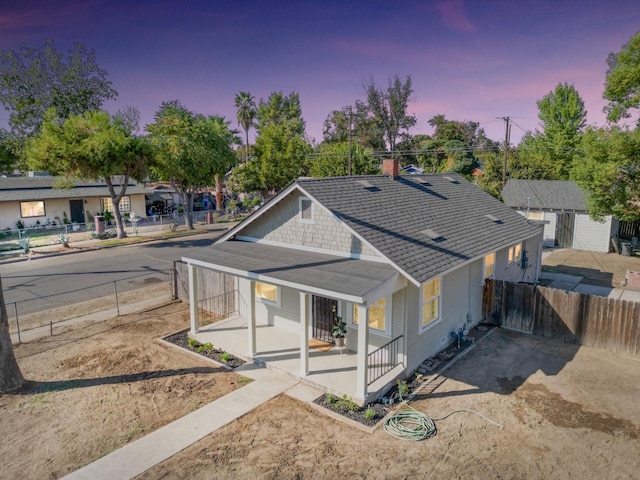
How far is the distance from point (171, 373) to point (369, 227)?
7.12 m

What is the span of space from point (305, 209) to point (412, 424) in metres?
7.04

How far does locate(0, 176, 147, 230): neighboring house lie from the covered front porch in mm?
29821

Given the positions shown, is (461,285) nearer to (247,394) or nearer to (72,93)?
(247,394)

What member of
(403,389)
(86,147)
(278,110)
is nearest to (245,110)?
(278,110)

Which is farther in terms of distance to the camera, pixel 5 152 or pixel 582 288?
pixel 5 152

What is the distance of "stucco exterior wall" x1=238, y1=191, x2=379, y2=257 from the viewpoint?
41.6 ft

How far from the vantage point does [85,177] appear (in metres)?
32.1

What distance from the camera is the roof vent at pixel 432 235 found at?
44.6 feet

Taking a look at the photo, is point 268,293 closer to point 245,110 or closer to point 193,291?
point 193,291

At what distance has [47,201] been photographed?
133 feet

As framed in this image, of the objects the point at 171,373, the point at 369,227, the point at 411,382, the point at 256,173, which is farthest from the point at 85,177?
the point at 411,382

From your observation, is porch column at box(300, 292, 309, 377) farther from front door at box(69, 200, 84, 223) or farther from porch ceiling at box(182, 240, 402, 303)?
front door at box(69, 200, 84, 223)

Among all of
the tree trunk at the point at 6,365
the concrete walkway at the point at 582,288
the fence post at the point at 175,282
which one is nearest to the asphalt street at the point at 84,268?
the fence post at the point at 175,282

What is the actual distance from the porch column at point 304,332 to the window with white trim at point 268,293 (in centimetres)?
347
